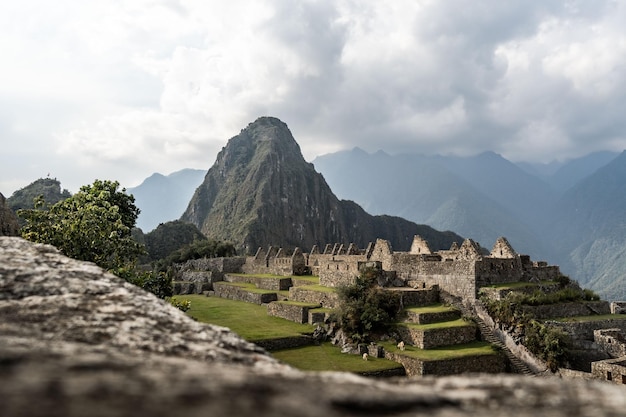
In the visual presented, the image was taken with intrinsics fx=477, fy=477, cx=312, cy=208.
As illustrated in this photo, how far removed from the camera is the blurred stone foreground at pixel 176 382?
6.68 ft

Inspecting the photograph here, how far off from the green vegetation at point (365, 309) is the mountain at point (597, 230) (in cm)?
5967

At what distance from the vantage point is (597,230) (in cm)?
14200

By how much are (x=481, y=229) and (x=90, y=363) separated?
18229 cm

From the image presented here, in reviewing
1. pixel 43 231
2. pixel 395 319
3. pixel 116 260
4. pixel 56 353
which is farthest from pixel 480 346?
pixel 56 353

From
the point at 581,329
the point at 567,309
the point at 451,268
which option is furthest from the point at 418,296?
the point at 581,329

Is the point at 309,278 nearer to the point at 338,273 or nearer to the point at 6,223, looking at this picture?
the point at 338,273

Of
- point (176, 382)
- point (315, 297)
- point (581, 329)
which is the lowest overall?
point (581, 329)

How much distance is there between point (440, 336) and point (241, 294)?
23707mm

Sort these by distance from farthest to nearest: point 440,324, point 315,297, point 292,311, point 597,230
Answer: point 597,230 < point 315,297 < point 292,311 < point 440,324

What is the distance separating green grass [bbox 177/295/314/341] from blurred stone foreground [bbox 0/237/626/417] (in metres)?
21.1

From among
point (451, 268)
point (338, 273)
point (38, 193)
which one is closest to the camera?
point (451, 268)

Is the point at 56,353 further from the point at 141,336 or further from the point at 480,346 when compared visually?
the point at 480,346

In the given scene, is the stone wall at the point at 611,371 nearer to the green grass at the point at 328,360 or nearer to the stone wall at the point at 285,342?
the green grass at the point at 328,360

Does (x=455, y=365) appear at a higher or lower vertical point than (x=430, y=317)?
lower
